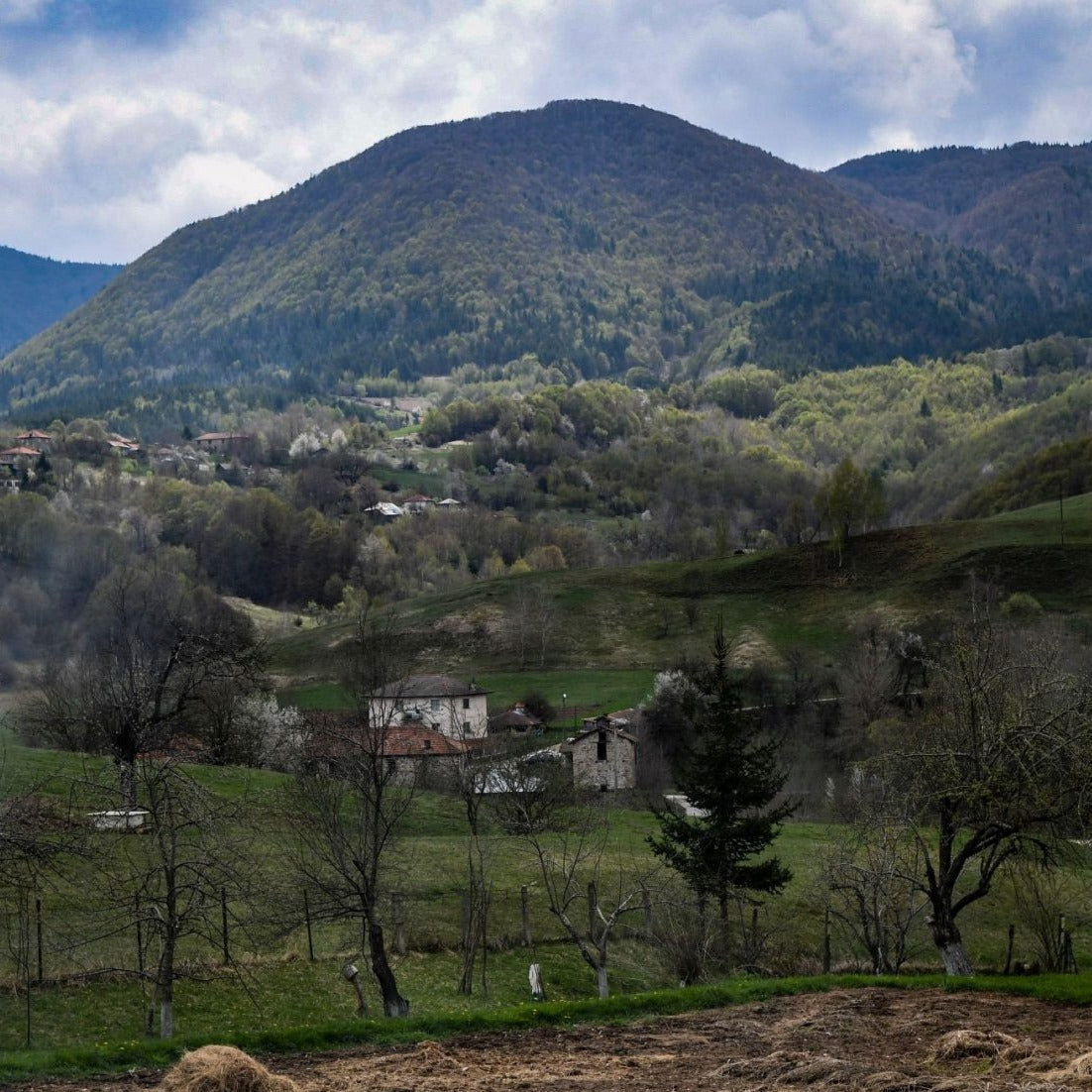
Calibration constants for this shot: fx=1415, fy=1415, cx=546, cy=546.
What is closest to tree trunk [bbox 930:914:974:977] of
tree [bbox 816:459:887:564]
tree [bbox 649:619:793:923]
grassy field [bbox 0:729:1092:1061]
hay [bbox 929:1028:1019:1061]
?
grassy field [bbox 0:729:1092:1061]

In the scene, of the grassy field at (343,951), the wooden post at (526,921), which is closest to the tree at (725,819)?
the grassy field at (343,951)

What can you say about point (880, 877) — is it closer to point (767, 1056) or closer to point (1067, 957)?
point (1067, 957)

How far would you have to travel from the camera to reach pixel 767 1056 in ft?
61.8

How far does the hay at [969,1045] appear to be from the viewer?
18594 millimetres

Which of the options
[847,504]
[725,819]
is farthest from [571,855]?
[847,504]

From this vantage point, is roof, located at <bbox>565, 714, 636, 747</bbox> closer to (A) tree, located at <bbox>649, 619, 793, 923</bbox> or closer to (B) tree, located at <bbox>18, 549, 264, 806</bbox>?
(B) tree, located at <bbox>18, 549, 264, 806</bbox>

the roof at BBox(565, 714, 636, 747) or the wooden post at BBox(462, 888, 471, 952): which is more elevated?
the roof at BBox(565, 714, 636, 747)

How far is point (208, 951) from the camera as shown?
30.7 meters

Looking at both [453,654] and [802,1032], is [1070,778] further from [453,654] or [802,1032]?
[453,654]

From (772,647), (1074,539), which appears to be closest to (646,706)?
(772,647)

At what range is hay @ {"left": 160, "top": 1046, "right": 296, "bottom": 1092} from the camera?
55.3 ft

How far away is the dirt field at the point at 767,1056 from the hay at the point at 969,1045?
0.02 m

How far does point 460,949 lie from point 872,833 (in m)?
10.0

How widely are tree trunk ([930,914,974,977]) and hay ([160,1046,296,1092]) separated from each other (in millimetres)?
14818
